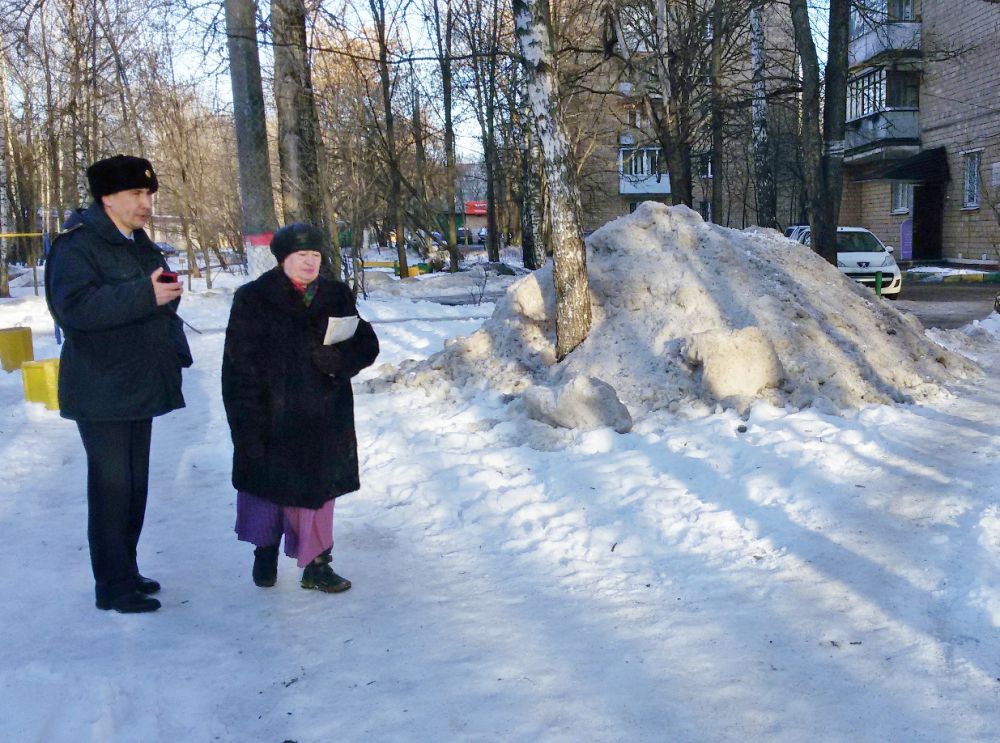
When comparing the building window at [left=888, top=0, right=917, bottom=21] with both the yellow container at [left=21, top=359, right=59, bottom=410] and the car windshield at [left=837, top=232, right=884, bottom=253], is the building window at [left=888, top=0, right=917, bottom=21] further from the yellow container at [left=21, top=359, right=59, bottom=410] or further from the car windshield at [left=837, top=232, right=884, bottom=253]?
the yellow container at [left=21, top=359, right=59, bottom=410]

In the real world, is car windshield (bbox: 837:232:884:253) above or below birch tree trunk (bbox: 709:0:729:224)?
below

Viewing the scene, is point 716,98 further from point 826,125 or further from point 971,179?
point 971,179

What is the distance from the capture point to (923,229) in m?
28.9

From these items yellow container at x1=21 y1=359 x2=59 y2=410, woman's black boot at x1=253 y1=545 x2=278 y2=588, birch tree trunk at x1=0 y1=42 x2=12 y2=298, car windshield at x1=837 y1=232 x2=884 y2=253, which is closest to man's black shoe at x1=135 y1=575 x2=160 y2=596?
woman's black boot at x1=253 y1=545 x2=278 y2=588

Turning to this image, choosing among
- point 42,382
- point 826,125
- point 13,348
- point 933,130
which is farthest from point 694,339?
point 933,130

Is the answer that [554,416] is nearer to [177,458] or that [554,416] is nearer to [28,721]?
[177,458]

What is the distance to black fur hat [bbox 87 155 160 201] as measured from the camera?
3348 mm

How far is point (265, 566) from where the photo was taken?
373 centimetres

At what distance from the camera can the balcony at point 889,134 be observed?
2894cm

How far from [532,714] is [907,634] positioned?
142 cm

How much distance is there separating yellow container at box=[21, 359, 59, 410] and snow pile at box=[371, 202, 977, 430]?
285cm

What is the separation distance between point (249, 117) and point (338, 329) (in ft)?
20.0

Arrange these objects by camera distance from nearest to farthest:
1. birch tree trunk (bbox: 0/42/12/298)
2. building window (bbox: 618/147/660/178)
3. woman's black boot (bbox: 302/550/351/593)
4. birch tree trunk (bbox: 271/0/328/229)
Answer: woman's black boot (bbox: 302/550/351/593) < birch tree trunk (bbox: 271/0/328/229) < birch tree trunk (bbox: 0/42/12/298) < building window (bbox: 618/147/660/178)

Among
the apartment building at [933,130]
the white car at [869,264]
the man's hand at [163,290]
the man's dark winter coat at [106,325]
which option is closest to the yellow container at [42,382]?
the man's dark winter coat at [106,325]
